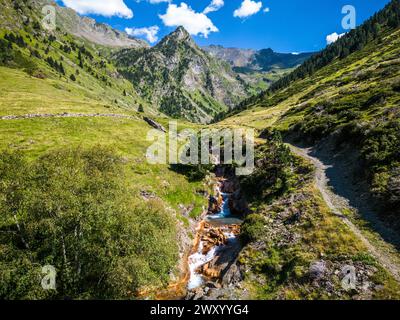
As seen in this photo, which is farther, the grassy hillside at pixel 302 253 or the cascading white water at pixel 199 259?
the cascading white water at pixel 199 259

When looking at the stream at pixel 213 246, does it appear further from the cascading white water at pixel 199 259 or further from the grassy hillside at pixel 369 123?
the grassy hillside at pixel 369 123

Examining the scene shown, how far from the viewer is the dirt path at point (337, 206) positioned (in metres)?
29.5

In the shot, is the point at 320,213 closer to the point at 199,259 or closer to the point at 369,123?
the point at 199,259

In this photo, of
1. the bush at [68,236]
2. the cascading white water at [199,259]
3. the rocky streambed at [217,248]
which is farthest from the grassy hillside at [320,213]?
the bush at [68,236]

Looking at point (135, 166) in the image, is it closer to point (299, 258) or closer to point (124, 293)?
point (124, 293)

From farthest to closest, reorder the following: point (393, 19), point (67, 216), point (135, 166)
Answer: point (393, 19)
point (135, 166)
point (67, 216)

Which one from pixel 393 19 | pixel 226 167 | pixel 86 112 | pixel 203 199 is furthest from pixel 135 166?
pixel 393 19

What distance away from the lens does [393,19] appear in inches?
7667

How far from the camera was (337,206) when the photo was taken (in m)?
43.1

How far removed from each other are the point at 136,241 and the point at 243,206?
3941 centimetres

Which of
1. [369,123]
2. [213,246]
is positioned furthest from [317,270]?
[369,123]

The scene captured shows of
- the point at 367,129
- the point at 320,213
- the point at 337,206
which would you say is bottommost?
the point at 320,213

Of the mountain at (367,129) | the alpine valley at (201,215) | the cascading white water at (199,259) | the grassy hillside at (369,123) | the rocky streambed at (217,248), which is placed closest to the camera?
the alpine valley at (201,215)

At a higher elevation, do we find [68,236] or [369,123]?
[369,123]
